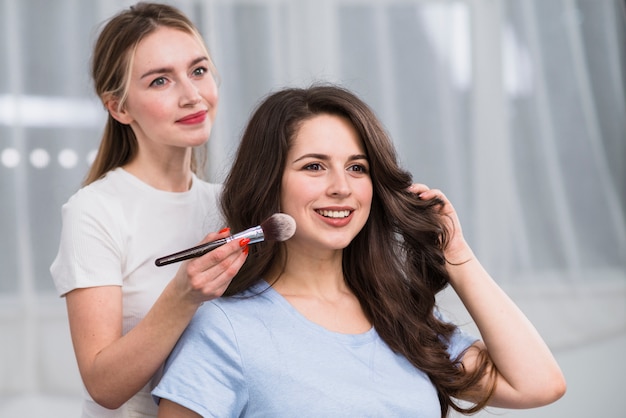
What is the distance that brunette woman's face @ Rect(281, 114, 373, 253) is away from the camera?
1.32 meters

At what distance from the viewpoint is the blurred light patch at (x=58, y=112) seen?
2738 mm

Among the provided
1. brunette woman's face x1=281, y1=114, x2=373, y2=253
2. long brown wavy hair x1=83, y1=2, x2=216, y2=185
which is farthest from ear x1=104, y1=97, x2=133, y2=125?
brunette woman's face x1=281, y1=114, x2=373, y2=253

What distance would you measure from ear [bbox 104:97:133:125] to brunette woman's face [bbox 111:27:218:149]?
0.04ft

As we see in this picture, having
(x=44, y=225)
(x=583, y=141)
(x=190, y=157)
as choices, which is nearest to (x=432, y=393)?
(x=190, y=157)

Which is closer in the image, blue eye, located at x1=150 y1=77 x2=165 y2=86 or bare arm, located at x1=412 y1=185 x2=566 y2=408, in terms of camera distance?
bare arm, located at x1=412 y1=185 x2=566 y2=408

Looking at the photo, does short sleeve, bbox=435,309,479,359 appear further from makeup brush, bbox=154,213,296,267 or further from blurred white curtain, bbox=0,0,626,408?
blurred white curtain, bbox=0,0,626,408

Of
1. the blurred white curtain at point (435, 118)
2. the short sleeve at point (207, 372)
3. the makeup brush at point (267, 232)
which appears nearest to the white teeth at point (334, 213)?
the makeup brush at point (267, 232)

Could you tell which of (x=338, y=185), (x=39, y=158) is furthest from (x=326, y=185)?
(x=39, y=158)

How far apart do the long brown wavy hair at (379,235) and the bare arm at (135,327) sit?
0.48 ft

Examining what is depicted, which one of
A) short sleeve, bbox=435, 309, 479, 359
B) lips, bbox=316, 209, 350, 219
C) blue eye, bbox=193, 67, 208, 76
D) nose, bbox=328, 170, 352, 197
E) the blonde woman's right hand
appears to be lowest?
short sleeve, bbox=435, 309, 479, 359

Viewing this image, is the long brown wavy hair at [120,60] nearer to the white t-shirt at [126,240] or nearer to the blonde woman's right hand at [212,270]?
the white t-shirt at [126,240]

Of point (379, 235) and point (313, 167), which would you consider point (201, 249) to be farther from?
point (379, 235)

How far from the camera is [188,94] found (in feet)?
4.87

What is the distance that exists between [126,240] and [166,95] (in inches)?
10.4
